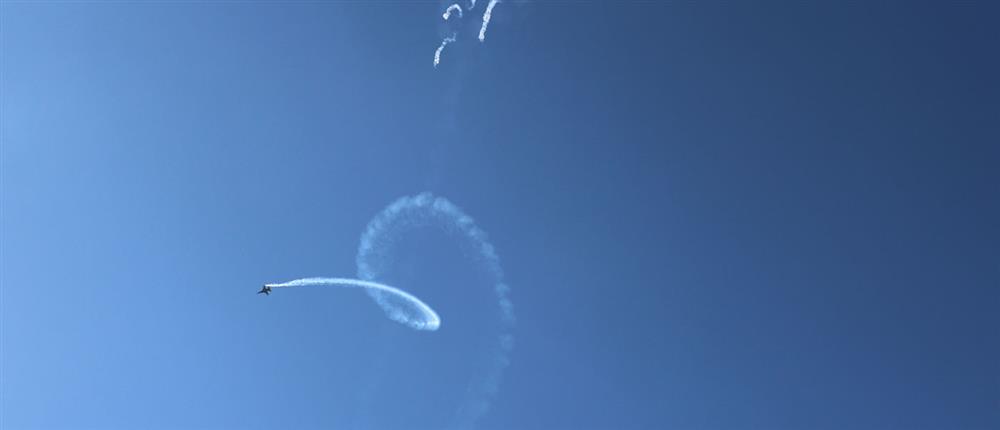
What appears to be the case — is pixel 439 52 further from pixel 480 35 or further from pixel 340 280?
pixel 340 280

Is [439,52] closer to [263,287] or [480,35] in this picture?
[480,35]

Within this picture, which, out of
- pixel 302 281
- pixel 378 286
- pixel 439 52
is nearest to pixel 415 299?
pixel 378 286

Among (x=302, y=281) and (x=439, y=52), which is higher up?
(x=439, y=52)

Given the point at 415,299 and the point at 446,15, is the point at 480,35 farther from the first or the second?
the point at 415,299

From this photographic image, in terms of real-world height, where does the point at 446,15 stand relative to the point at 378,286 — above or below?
above

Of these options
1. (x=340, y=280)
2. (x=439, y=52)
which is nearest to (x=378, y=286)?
(x=340, y=280)

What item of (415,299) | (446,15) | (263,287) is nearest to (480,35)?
(446,15)

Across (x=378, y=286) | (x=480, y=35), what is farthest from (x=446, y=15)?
(x=378, y=286)
